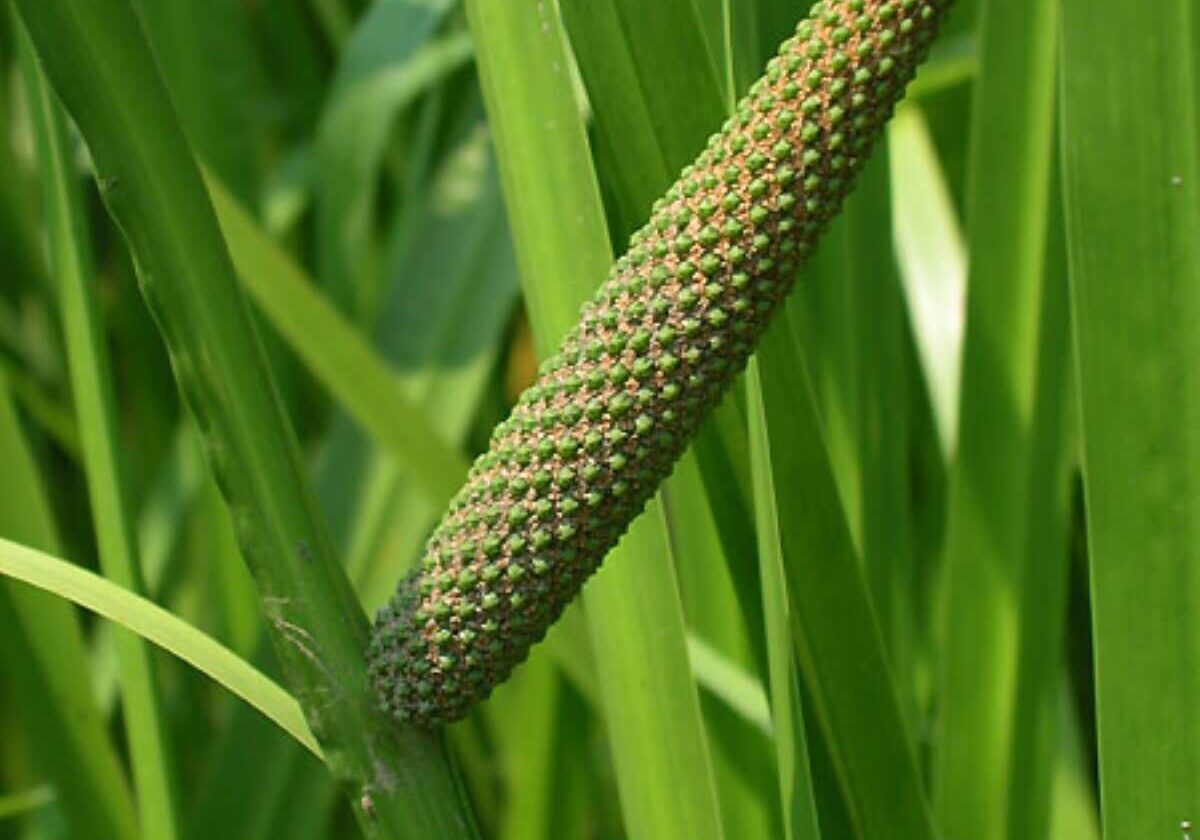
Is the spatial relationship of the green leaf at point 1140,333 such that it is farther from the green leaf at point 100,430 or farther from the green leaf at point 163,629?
the green leaf at point 100,430

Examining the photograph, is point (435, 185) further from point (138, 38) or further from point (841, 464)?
point (138, 38)

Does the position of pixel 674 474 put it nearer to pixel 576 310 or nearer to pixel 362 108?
pixel 576 310

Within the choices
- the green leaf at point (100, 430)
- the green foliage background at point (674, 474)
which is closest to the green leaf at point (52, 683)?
the green foliage background at point (674, 474)

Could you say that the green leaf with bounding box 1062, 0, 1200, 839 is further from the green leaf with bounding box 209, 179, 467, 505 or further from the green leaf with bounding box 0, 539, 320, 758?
the green leaf with bounding box 209, 179, 467, 505

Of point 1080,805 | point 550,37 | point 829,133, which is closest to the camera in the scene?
point 829,133

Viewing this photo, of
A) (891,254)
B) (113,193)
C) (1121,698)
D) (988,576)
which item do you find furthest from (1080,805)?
(113,193)

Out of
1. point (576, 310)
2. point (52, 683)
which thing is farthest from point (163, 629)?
point (52, 683)
